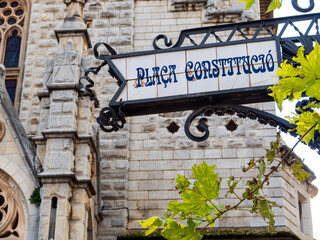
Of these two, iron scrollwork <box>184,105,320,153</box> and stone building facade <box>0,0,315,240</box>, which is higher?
stone building facade <box>0,0,315,240</box>

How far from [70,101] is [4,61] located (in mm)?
5597

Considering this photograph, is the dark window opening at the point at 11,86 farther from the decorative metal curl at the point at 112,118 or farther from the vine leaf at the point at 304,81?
the vine leaf at the point at 304,81

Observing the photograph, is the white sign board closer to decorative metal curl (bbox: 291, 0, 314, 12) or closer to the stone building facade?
decorative metal curl (bbox: 291, 0, 314, 12)

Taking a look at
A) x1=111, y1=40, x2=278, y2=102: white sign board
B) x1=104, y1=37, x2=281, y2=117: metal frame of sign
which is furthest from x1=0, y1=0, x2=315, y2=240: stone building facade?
x1=111, y1=40, x2=278, y2=102: white sign board

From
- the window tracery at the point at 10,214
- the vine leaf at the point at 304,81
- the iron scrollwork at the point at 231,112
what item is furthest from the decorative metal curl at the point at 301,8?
the window tracery at the point at 10,214

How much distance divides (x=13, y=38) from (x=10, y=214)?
275 inches

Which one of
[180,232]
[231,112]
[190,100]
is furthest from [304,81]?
[190,100]

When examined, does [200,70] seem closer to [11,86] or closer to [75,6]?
[75,6]

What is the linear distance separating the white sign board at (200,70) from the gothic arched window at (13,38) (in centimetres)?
789

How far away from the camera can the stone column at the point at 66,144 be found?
10898mm

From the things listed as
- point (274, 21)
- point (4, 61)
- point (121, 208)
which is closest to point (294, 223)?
point (121, 208)

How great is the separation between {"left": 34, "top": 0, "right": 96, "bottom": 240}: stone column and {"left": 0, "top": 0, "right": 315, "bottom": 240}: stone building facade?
18 mm

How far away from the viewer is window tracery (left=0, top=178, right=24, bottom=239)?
11.3 m

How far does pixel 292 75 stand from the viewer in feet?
14.6
